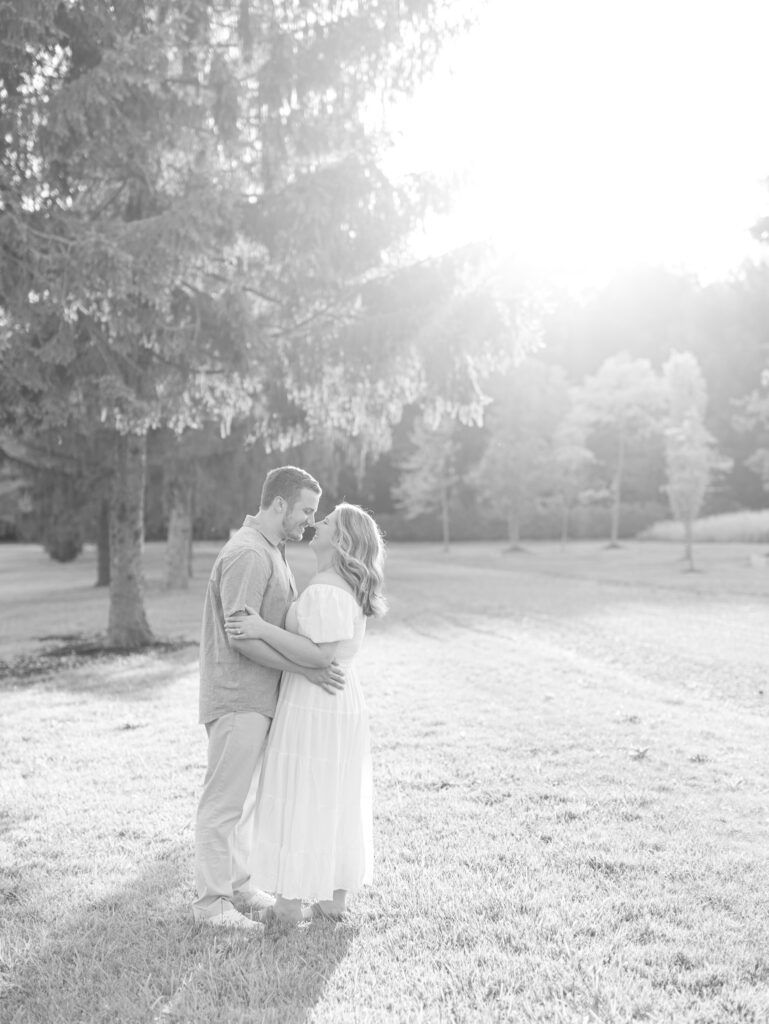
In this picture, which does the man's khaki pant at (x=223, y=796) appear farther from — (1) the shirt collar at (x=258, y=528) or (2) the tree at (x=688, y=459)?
(2) the tree at (x=688, y=459)

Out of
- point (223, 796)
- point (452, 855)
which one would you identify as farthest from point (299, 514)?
point (452, 855)

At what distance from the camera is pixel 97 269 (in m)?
9.19

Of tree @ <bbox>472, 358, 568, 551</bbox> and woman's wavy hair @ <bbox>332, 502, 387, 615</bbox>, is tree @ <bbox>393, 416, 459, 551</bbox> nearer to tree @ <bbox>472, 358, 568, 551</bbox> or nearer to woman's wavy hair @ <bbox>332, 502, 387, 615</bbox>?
tree @ <bbox>472, 358, 568, 551</bbox>

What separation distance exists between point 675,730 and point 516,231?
22.2 ft

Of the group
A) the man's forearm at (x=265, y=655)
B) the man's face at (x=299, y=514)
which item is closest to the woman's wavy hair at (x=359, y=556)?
the man's face at (x=299, y=514)

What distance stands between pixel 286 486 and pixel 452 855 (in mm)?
2208

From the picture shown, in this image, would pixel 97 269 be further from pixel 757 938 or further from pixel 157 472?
pixel 157 472

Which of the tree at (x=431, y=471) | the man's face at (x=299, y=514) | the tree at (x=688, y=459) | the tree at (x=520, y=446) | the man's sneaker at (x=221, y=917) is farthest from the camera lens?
the tree at (x=431, y=471)

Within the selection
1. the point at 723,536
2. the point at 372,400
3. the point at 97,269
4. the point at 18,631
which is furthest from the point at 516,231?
the point at 723,536

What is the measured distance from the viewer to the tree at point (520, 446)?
43.2 metres

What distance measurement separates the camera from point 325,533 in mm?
4203

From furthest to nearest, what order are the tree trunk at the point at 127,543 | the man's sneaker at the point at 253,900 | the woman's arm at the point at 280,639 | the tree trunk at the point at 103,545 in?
1. the tree trunk at the point at 103,545
2. the tree trunk at the point at 127,543
3. the man's sneaker at the point at 253,900
4. the woman's arm at the point at 280,639

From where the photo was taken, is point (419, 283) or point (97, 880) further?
point (419, 283)

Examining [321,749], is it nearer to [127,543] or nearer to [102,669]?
[102,669]
